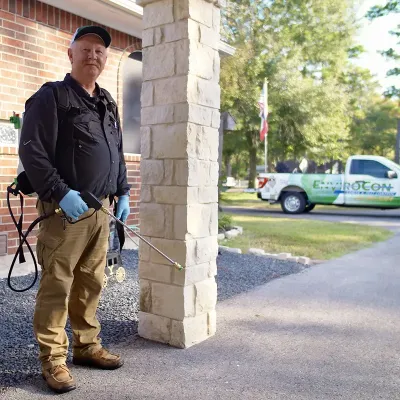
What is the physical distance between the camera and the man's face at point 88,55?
317 cm

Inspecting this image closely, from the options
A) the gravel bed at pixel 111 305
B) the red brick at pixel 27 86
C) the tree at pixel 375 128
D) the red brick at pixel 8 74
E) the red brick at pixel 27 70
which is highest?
the tree at pixel 375 128

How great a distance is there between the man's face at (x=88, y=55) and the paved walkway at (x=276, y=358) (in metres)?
1.99

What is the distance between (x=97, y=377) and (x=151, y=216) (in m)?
1.29

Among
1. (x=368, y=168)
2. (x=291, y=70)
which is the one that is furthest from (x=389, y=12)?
(x=368, y=168)

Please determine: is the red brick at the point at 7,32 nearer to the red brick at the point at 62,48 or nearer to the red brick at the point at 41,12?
the red brick at the point at 41,12

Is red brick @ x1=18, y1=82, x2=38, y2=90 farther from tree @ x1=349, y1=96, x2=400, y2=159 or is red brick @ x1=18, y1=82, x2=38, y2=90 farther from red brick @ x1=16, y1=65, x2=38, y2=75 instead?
tree @ x1=349, y1=96, x2=400, y2=159

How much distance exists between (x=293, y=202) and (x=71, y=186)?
1473 cm

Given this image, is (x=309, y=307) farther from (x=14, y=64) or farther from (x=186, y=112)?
(x=14, y=64)

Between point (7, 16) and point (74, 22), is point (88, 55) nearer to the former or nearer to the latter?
point (7, 16)

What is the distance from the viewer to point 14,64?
6.26 m

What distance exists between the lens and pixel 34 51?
257 inches

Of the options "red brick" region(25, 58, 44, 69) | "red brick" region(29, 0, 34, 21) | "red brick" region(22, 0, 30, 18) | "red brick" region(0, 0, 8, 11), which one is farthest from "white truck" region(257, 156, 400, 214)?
"red brick" region(0, 0, 8, 11)

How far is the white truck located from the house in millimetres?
10290

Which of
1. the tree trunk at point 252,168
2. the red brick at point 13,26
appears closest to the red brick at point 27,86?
the red brick at point 13,26
